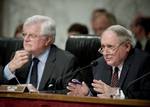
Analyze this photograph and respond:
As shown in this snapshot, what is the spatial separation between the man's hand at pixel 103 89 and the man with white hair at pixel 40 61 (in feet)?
1.55

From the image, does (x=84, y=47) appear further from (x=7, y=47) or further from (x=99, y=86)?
(x=99, y=86)

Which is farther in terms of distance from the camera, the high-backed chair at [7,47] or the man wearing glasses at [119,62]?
the high-backed chair at [7,47]

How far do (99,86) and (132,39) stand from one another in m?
0.57

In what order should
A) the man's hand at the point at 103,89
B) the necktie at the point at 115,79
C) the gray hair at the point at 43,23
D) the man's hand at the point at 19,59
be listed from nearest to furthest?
the man's hand at the point at 103,89, the necktie at the point at 115,79, the man's hand at the point at 19,59, the gray hair at the point at 43,23

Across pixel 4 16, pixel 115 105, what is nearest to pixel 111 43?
pixel 115 105

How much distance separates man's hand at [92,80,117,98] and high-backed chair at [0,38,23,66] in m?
1.23

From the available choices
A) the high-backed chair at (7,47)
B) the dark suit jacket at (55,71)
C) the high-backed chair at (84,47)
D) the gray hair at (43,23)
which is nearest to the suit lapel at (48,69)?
the dark suit jacket at (55,71)

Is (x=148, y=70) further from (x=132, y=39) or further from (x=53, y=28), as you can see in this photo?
(x=53, y=28)

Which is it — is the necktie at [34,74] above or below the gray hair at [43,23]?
below

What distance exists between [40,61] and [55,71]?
0.60 feet

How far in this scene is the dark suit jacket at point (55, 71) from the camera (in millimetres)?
4805

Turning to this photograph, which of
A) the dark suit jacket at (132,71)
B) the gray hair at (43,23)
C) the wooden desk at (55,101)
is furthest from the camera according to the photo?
the gray hair at (43,23)

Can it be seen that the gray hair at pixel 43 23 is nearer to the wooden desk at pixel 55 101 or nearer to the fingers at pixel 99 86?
the fingers at pixel 99 86

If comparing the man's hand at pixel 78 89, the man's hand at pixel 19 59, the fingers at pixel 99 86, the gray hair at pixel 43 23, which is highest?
the gray hair at pixel 43 23
